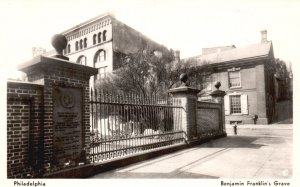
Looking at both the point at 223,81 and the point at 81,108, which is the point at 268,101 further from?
the point at 81,108

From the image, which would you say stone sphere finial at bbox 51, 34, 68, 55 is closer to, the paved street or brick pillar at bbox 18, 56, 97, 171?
brick pillar at bbox 18, 56, 97, 171

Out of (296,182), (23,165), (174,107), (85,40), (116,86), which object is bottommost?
(296,182)

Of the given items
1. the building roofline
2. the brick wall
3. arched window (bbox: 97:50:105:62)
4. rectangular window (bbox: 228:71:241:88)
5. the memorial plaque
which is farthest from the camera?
arched window (bbox: 97:50:105:62)

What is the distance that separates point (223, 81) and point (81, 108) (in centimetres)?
→ 2130

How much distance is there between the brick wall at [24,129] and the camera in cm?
372

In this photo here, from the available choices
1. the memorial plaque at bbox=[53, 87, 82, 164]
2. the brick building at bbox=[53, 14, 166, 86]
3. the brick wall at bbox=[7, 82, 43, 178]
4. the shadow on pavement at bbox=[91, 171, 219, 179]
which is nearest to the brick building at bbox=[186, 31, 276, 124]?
the brick building at bbox=[53, 14, 166, 86]

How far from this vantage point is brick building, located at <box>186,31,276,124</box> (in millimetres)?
21875

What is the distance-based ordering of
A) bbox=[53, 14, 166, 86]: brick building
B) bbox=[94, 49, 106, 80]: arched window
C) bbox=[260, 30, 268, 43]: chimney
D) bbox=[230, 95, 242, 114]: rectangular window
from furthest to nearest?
1. bbox=[94, 49, 106, 80]: arched window
2. bbox=[53, 14, 166, 86]: brick building
3. bbox=[260, 30, 268, 43]: chimney
4. bbox=[230, 95, 242, 114]: rectangular window

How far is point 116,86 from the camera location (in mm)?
17969

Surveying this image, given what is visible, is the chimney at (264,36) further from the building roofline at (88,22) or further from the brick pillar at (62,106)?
the brick pillar at (62,106)

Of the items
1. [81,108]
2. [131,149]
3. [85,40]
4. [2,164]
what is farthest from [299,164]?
[85,40]

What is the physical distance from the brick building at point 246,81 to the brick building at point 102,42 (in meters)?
5.77

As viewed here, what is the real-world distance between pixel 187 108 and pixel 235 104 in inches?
634

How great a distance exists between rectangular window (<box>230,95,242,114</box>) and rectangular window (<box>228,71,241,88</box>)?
3.75 feet
